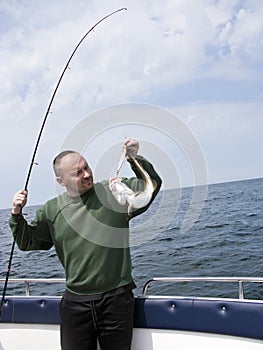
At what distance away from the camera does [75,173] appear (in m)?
2.19

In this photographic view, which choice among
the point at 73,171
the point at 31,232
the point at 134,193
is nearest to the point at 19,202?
the point at 31,232

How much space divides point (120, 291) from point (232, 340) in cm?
77

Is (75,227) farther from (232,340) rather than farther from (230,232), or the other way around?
(230,232)

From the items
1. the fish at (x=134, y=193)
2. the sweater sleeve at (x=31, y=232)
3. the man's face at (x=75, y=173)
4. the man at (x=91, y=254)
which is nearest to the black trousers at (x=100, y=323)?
the man at (x=91, y=254)

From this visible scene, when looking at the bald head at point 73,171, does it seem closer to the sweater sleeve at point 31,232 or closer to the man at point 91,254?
the man at point 91,254

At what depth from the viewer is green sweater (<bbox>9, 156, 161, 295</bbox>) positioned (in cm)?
217

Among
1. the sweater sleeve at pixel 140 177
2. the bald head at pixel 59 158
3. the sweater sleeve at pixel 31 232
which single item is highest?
the bald head at pixel 59 158

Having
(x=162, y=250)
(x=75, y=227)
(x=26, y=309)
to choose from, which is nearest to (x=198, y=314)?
(x=75, y=227)

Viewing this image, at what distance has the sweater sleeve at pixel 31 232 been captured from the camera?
228cm

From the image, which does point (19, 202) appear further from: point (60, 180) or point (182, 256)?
point (182, 256)

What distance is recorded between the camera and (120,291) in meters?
2.20

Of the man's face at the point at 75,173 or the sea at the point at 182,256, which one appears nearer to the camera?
the man's face at the point at 75,173

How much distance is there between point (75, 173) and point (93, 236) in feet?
1.17

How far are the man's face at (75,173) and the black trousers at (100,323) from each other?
2.06 feet
